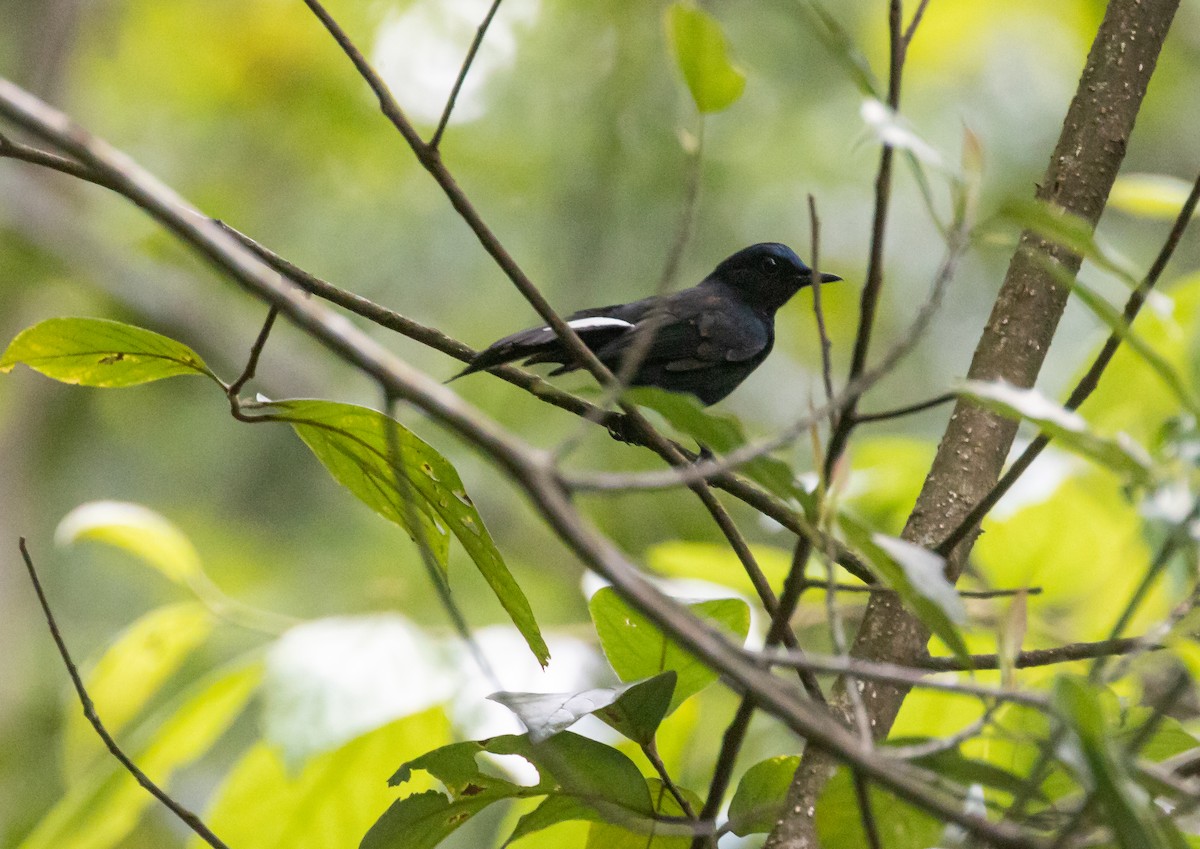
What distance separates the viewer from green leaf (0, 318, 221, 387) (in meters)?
1.78

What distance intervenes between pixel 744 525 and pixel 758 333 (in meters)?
3.32

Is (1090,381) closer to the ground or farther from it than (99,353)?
farther from it

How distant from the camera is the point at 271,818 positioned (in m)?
2.12

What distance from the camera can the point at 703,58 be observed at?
1.62 meters

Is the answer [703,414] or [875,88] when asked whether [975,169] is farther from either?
[703,414]

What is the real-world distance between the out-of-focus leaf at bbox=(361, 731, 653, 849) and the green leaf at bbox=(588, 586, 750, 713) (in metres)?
0.17

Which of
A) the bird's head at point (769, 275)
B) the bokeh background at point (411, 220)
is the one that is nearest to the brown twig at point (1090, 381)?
the bird's head at point (769, 275)

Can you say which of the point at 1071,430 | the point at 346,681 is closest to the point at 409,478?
the point at 346,681

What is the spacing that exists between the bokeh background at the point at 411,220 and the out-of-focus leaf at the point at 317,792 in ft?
13.5

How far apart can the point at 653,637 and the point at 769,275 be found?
3257 mm

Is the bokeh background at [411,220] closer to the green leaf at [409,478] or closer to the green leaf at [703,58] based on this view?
the green leaf at [409,478]

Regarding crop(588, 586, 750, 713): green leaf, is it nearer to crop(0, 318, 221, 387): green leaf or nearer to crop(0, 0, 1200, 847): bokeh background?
crop(0, 318, 221, 387): green leaf

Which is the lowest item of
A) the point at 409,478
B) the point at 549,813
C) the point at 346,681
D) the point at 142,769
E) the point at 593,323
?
the point at 142,769

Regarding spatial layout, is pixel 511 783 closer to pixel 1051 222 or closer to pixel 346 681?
pixel 346 681
